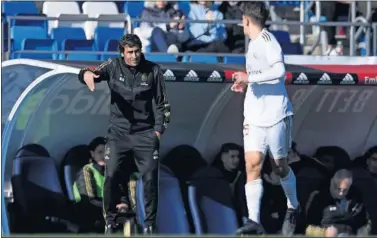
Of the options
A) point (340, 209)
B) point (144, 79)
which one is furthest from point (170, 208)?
point (144, 79)

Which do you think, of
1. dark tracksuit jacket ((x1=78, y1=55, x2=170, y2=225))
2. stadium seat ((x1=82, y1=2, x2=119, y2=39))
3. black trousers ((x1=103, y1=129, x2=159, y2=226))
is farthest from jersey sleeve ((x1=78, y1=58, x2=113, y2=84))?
stadium seat ((x1=82, y1=2, x2=119, y2=39))

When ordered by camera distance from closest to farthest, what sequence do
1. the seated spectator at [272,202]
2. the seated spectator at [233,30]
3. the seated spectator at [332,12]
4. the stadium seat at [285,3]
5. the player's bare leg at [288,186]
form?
the player's bare leg at [288,186] → the seated spectator at [272,202] → the seated spectator at [233,30] → the seated spectator at [332,12] → the stadium seat at [285,3]

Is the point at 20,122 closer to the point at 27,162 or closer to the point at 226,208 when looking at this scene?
the point at 27,162

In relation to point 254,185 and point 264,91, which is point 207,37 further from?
point 254,185

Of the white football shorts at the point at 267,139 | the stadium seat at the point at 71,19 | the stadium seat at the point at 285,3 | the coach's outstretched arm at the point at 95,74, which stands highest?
the stadium seat at the point at 285,3

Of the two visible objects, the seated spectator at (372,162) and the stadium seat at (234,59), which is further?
the stadium seat at (234,59)

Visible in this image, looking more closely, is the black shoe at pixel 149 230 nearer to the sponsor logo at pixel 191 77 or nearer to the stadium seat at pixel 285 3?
the sponsor logo at pixel 191 77

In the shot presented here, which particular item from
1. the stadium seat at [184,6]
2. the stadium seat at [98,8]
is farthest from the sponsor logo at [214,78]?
the stadium seat at [184,6]

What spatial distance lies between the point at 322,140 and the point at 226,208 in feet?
5.14

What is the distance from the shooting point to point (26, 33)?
16141mm

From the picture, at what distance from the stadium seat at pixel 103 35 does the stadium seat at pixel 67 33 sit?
0.20m

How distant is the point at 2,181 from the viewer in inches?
484

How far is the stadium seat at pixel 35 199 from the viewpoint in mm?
12555

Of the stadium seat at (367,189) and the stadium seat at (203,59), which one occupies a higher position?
the stadium seat at (203,59)
